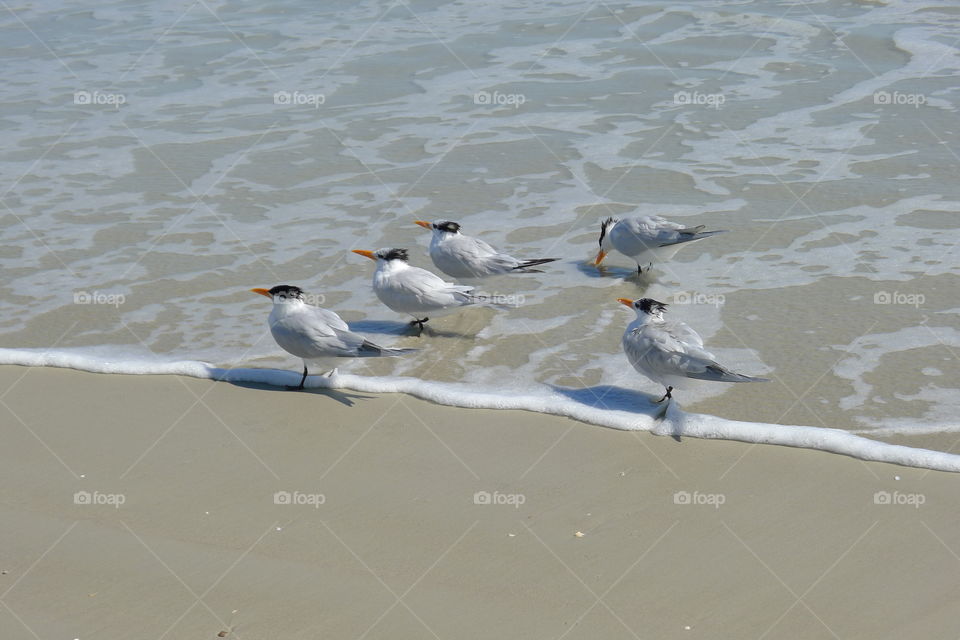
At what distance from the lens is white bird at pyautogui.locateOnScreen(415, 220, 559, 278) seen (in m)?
7.36

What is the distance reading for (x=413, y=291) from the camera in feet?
22.1

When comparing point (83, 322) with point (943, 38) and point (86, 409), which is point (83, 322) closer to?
point (86, 409)

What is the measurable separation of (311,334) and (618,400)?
1824 mm

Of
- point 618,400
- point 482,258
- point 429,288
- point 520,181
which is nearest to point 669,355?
point 618,400

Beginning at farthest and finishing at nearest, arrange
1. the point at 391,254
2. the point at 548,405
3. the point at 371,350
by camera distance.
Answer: the point at 391,254, the point at 371,350, the point at 548,405

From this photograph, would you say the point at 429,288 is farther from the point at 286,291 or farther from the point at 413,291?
the point at 286,291

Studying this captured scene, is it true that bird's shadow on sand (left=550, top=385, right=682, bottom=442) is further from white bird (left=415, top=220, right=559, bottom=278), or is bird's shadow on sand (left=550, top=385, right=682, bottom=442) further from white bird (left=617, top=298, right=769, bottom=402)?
white bird (left=415, top=220, right=559, bottom=278)

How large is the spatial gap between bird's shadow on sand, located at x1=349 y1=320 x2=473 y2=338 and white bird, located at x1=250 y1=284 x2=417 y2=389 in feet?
2.92

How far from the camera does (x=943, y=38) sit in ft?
43.0

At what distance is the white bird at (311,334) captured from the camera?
5.96 m

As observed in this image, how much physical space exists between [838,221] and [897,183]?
1.06 meters

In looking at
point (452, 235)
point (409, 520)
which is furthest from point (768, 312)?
point (409, 520)

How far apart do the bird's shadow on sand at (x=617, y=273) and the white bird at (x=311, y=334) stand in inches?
93.6

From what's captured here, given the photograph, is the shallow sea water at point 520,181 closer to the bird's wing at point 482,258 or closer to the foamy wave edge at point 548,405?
the foamy wave edge at point 548,405
